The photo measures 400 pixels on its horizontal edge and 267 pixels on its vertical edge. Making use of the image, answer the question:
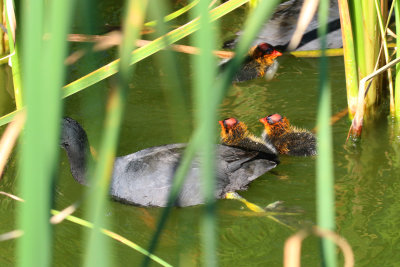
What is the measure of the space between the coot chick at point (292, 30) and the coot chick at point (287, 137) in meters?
1.50

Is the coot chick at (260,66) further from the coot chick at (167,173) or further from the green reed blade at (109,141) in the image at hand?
the green reed blade at (109,141)

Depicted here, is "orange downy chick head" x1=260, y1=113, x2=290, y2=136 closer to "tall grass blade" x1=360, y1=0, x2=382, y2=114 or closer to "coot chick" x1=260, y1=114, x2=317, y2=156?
"coot chick" x1=260, y1=114, x2=317, y2=156

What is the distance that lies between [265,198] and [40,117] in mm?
3097

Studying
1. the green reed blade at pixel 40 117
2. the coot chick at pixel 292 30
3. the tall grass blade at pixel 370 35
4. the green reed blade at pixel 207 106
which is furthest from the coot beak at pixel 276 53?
→ the green reed blade at pixel 40 117

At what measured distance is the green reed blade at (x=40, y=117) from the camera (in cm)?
94

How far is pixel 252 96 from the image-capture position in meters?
5.20

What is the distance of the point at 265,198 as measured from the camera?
397cm

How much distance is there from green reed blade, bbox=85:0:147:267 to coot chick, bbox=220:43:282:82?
4365 mm

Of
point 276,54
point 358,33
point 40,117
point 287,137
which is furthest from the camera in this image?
point 276,54

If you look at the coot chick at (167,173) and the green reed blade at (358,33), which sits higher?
the green reed blade at (358,33)

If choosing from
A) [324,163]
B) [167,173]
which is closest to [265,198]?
[167,173]

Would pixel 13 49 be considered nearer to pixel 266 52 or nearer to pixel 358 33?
pixel 358 33

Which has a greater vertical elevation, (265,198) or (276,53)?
(276,53)

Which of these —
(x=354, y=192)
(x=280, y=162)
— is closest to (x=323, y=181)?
(x=354, y=192)
